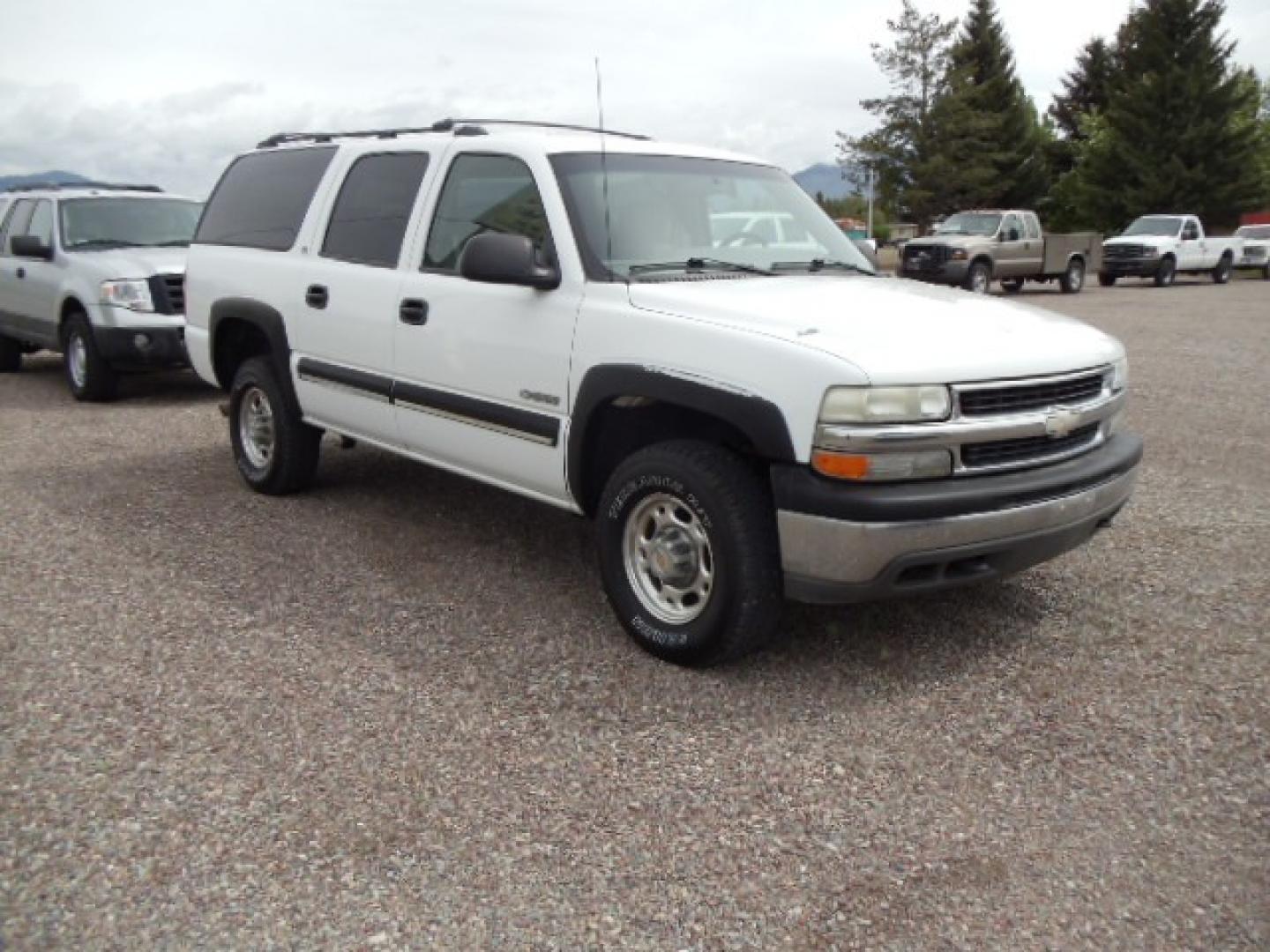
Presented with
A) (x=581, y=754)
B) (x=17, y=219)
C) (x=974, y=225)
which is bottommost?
(x=581, y=754)

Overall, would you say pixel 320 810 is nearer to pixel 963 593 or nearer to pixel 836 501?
pixel 836 501

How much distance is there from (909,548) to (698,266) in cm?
151

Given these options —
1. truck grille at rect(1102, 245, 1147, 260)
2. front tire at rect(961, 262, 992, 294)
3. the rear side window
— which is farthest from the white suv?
truck grille at rect(1102, 245, 1147, 260)

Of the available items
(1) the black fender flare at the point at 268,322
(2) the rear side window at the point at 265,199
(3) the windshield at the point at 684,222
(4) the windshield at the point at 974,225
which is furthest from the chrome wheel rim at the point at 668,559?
(4) the windshield at the point at 974,225

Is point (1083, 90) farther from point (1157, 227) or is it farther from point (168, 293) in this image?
point (168, 293)

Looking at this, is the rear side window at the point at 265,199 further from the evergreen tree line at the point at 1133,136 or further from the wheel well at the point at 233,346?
the evergreen tree line at the point at 1133,136

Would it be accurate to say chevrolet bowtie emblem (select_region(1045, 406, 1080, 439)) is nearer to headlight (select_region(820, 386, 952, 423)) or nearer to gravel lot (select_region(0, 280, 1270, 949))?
headlight (select_region(820, 386, 952, 423))

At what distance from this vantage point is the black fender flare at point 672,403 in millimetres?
3508

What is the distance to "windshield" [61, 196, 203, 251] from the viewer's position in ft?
33.5

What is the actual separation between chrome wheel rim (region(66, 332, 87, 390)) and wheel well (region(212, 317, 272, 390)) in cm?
388

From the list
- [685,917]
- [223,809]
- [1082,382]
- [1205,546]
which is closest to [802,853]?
[685,917]

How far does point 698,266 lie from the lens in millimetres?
4363

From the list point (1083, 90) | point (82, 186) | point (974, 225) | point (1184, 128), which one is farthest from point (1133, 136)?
point (82, 186)

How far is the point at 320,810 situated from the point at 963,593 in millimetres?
2856
